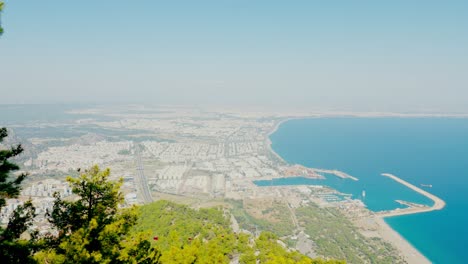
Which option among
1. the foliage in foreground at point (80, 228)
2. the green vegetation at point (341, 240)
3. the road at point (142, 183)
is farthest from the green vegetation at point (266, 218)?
the foliage in foreground at point (80, 228)

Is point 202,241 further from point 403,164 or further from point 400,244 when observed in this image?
point 403,164

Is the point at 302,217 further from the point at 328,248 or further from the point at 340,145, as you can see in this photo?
the point at 340,145

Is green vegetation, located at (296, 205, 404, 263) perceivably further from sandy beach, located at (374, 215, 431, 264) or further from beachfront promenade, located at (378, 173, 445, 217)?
beachfront promenade, located at (378, 173, 445, 217)

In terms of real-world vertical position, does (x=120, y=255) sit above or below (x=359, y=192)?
above

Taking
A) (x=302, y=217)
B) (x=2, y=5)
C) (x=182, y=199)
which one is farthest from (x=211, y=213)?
(x=182, y=199)

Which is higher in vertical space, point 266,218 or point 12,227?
point 12,227

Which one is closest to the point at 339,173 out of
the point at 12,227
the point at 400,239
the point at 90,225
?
the point at 400,239

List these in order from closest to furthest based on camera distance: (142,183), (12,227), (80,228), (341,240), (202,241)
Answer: (12,227), (80,228), (202,241), (341,240), (142,183)
